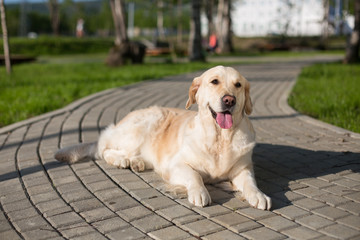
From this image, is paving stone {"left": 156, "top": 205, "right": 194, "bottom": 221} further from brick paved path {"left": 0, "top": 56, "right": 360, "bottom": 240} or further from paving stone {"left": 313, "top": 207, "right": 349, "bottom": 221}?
paving stone {"left": 313, "top": 207, "right": 349, "bottom": 221}

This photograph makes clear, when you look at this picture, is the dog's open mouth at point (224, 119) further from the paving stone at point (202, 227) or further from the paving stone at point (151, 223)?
the paving stone at point (151, 223)

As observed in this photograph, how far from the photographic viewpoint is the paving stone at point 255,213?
3.57 meters

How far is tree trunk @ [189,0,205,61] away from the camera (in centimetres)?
2008

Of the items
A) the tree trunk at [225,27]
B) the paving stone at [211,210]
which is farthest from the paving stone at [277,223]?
the tree trunk at [225,27]

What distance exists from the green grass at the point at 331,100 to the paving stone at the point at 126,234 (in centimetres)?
463

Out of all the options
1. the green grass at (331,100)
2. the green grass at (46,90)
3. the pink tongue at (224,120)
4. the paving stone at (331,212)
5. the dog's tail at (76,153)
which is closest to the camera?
the paving stone at (331,212)

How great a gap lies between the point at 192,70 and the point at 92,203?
1271cm

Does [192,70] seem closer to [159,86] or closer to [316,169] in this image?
[159,86]

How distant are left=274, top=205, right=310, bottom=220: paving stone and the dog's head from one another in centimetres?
87

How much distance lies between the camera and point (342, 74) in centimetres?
1394

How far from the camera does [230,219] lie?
3.51 m

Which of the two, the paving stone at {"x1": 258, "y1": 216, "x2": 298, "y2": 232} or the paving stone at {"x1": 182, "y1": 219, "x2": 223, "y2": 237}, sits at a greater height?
the paving stone at {"x1": 182, "y1": 219, "x2": 223, "y2": 237}

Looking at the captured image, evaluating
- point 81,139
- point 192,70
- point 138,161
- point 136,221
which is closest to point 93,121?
point 81,139

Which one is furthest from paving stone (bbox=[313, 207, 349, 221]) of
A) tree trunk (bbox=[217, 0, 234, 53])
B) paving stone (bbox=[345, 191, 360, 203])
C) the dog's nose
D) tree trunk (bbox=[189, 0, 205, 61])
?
tree trunk (bbox=[217, 0, 234, 53])
